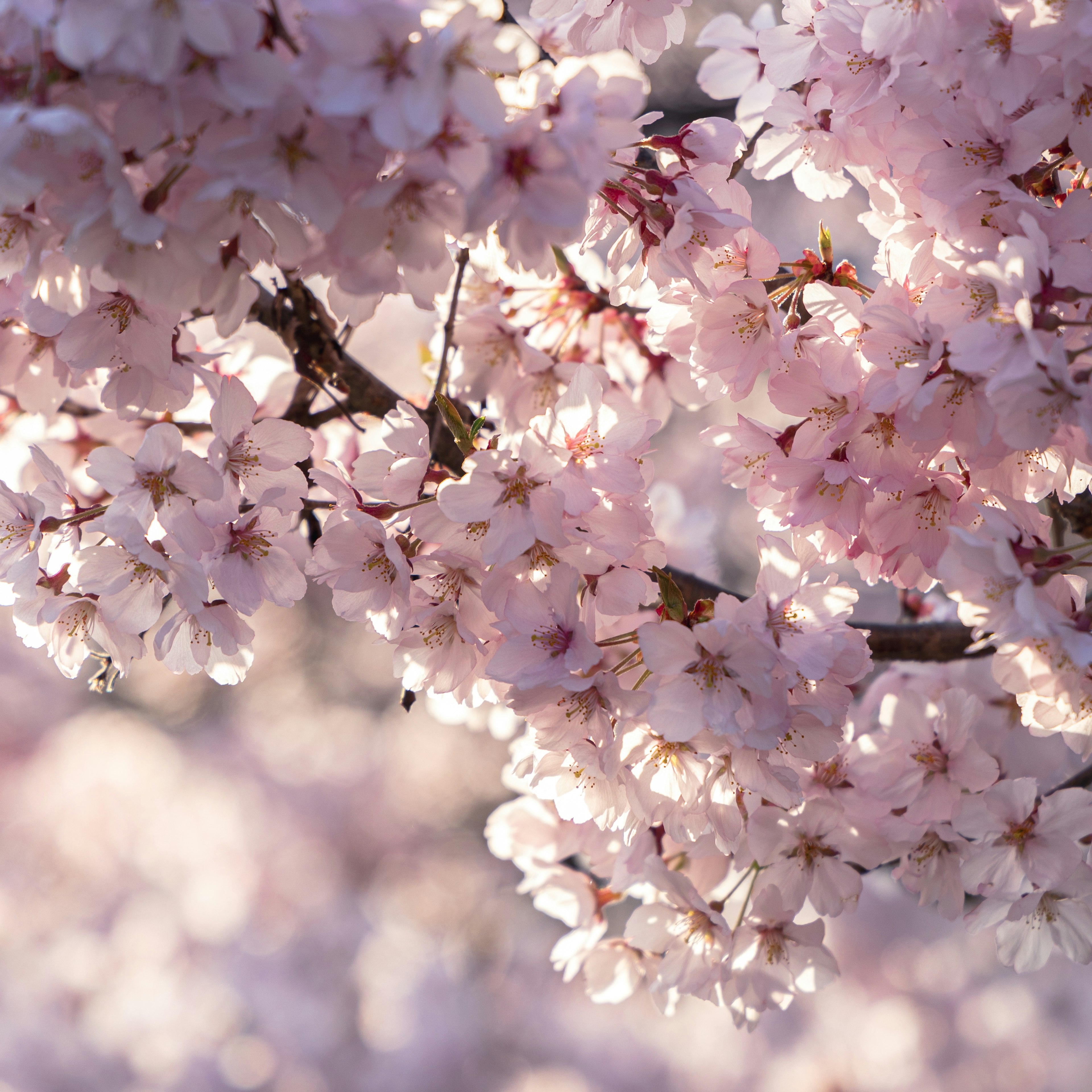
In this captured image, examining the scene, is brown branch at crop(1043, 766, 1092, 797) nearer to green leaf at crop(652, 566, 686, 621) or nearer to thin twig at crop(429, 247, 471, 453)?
green leaf at crop(652, 566, 686, 621)

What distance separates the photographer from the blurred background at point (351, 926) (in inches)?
114

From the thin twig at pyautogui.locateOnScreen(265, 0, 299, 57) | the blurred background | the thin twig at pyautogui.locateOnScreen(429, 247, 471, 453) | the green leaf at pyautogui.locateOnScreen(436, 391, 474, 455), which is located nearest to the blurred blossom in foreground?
the blurred background

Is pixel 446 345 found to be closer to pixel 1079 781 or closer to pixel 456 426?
pixel 456 426

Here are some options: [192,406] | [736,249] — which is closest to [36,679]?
[192,406]

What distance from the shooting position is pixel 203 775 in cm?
382

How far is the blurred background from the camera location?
289 cm

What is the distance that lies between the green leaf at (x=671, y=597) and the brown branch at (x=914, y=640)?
0.36m

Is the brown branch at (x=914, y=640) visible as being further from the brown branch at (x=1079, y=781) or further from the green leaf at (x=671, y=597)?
the green leaf at (x=671, y=597)

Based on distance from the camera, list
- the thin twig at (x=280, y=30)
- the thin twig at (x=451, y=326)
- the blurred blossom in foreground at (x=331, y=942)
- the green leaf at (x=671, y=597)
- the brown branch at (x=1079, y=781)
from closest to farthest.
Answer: the thin twig at (x=280, y=30) → the green leaf at (x=671, y=597) → the thin twig at (x=451, y=326) → the brown branch at (x=1079, y=781) → the blurred blossom in foreground at (x=331, y=942)

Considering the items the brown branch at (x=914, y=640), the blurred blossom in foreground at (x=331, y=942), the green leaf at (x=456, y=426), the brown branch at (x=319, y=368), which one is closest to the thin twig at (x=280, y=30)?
the green leaf at (x=456, y=426)

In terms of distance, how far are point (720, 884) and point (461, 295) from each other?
865 mm

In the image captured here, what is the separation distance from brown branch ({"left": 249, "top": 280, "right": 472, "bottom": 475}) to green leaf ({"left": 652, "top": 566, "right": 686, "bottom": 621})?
0.34m

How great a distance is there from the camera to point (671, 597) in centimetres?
82

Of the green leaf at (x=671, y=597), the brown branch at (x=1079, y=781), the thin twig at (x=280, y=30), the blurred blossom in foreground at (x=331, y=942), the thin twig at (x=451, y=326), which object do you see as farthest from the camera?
the blurred blossom in foreground at (x=331, y=942)
